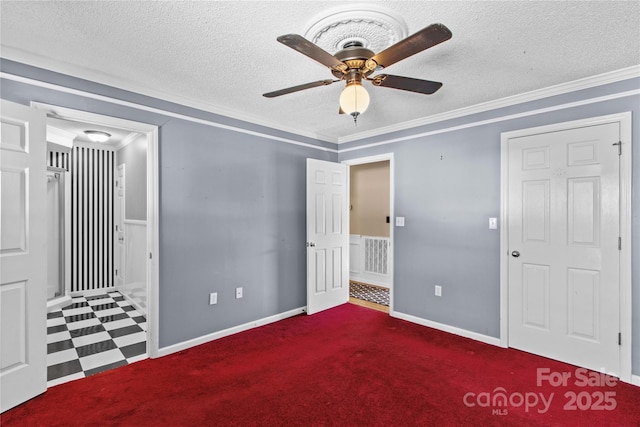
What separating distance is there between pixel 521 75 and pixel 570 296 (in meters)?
1.93

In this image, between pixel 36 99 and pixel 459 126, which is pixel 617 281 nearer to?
pixel 459 126

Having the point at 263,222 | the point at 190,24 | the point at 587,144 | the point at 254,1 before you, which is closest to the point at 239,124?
the point at 263,222

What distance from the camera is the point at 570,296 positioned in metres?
2.71

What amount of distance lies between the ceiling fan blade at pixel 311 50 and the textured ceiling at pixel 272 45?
0.28 m

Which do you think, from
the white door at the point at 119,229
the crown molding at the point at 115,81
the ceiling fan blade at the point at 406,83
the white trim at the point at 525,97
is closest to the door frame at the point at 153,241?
the crown molding at the point at 115,81

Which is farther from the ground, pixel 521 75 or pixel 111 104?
pixel 521 75

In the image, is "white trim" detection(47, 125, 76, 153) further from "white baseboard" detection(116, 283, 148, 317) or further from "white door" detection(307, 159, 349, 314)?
"white door" detection(307, 159, 349, 314)

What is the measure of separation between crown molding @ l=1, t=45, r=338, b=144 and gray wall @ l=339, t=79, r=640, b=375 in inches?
74.0

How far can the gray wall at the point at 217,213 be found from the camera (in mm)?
2830

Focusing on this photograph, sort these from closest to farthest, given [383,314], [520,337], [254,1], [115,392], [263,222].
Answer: [254,1], [115,392], [520,337], [263,222], [383,314]

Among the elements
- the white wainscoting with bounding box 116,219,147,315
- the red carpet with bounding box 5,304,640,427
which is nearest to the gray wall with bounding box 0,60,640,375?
the red carpet with bounding box 5,304,640,427

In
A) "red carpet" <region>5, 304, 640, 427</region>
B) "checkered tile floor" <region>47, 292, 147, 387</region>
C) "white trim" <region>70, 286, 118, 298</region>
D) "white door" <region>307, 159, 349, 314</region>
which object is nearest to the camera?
"red carpet" <region>5, 304, 640, 427</region>

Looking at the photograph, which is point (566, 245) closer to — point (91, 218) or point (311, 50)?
point (311, 50)

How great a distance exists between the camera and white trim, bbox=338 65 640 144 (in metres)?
2.44
